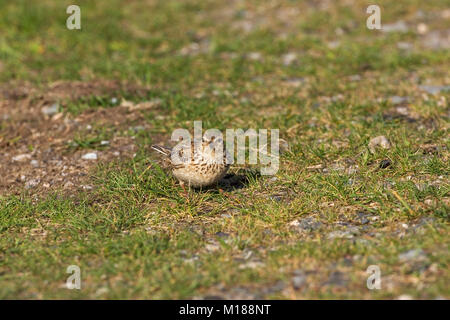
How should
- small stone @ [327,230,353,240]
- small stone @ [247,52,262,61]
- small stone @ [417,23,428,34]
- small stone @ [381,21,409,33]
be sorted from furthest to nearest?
small stone @ [381,21,409,33]
small stone @ [417,23,428,34]
small stone @ [247,52,262,61]
small stone @ [327,230,353,240]

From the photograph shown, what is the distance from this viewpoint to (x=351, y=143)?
7.05 meters

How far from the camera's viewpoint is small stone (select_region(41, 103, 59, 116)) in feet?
28.3

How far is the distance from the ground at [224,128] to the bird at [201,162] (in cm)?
24

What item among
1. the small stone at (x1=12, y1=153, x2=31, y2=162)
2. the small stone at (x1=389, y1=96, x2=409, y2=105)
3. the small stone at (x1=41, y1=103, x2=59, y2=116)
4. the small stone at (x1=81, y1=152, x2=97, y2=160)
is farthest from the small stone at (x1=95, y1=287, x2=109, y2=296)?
the small stone at (x1=389, y1=96, x2=409, y2=105)

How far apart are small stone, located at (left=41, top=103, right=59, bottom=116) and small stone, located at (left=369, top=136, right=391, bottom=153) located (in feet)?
13.4

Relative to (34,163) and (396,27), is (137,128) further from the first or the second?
(396,27)

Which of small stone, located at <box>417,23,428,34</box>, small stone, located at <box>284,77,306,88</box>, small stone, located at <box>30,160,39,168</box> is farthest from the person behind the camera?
small stone, located at <box>417,23,428,34</box>

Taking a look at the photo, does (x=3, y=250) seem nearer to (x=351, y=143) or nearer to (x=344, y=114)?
(x=351, y=143)

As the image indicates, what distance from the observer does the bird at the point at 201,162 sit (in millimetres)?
5848

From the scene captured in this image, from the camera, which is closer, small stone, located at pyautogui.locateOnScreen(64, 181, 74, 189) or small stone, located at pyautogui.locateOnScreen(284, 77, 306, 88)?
small stone, located at pyautogui.locateOnScreen(64, 181, 74, 189)

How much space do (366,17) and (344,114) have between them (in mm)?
4350

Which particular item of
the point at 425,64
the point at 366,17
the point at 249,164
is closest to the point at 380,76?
the point at 425,64

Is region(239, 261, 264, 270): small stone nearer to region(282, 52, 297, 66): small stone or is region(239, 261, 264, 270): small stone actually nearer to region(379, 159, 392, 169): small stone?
region(379, 159, 392, 169): small stone

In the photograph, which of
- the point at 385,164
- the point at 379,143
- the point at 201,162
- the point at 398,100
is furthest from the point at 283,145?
the point at 398,100
